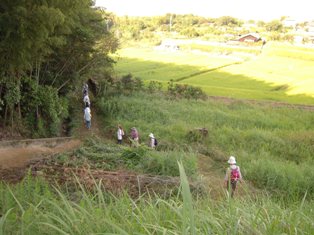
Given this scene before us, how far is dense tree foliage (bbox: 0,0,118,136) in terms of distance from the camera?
30.1 ft

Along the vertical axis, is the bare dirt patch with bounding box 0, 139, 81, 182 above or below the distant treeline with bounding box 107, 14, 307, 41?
below

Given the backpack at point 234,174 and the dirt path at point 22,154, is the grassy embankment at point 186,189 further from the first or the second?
the dirt path at point 22,154

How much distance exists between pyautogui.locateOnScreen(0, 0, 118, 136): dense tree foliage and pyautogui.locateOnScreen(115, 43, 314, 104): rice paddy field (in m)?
8.31

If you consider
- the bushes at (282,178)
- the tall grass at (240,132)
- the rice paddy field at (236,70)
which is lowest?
the rice paddy field at (236,70)

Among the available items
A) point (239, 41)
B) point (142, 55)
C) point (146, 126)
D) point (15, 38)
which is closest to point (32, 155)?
point (15, 38)

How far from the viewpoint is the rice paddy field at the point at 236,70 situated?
98.6 ft

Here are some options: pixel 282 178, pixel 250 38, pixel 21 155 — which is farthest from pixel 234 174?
pixel 250 38

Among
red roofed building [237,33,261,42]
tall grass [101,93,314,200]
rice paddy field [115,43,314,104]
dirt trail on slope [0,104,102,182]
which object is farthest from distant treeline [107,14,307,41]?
dirt trail on slope [0,104,102,182]

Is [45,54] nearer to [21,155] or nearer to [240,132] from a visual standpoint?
[21,155]

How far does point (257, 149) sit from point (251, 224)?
38.9 ft

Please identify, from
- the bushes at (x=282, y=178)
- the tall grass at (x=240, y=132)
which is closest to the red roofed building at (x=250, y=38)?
the tall grass at (x=240, y=132)

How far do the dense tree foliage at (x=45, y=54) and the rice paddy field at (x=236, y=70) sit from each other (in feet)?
27.3

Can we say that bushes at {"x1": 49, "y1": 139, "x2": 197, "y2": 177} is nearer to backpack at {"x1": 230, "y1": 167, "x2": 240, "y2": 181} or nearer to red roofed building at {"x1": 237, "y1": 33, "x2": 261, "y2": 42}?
backpack at {"x1": 230, "y1": 167, "x2": 240, "y2": 181}

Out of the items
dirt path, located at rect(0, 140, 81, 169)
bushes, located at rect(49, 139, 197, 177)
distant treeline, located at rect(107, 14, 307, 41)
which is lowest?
→ dirt path, located at rect(0, 140, 81, 169)
